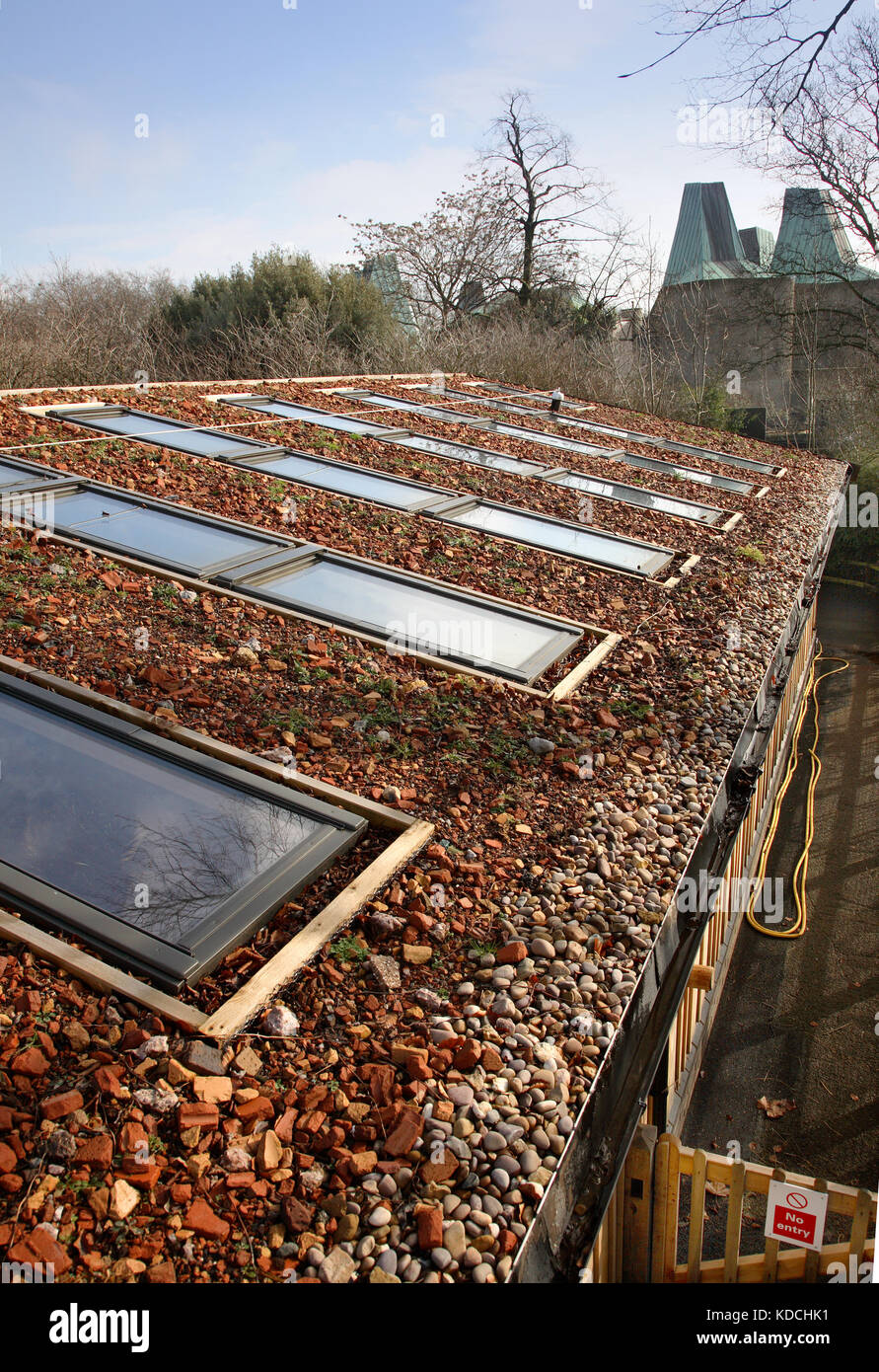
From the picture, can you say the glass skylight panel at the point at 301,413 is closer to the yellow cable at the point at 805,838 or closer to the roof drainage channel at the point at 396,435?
the roof drainage channel at the point at 396,435

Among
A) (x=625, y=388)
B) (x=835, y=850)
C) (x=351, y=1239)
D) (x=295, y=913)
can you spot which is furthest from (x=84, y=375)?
(x=351, y=1239)

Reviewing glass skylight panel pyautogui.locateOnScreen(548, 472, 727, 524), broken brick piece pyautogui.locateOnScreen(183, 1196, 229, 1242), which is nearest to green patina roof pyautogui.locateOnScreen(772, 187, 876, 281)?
glass skylight panel pyautogui.locateOnScreen(548, 472, 727, 524)

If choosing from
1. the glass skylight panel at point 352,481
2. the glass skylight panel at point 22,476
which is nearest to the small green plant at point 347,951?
the glass skylight panel at point 22,476

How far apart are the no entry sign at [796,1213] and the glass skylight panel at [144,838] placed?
1.87m

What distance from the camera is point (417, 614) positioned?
4789 millimetres

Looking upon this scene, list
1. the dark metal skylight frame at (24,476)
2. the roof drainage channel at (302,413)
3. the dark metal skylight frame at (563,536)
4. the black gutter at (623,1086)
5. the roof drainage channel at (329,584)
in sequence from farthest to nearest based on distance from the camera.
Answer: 1. the roof drainage channel at (302,413)
2. the dark metal skylight frame at (563,536)
3. the dark metal skylight frame at (24,476)
4. the roof drainage channel at (329,584)
5. the black gutter at (623,1086)

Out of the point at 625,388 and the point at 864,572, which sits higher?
the point at 625,388

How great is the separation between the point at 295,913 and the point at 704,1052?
391 cm

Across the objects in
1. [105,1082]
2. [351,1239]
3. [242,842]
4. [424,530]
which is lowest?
[351,1239]

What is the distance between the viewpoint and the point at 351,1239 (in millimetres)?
1773

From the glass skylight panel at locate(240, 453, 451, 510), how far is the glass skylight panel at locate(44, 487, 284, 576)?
4.69 feet

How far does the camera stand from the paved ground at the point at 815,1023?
15.9ft
